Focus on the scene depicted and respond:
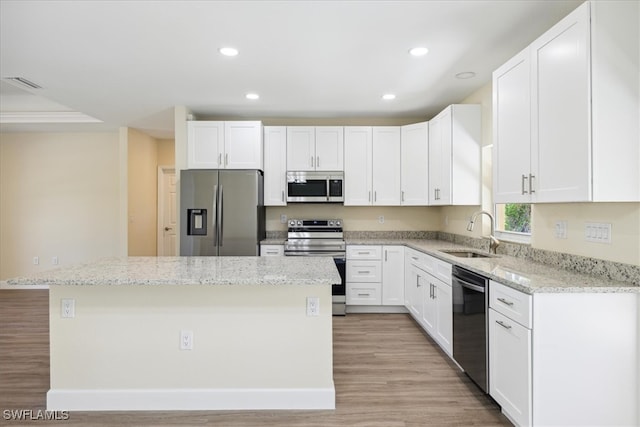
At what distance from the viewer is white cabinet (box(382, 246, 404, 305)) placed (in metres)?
4.42

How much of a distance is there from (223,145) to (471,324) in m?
3.36

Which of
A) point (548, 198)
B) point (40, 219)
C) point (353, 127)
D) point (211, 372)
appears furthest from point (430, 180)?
point (40, 219)

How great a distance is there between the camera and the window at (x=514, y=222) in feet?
10.3

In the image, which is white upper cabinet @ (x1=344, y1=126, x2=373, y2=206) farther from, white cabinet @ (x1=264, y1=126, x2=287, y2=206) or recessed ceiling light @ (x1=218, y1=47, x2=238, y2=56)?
recessed ceiling light @ (x1=218, y1=47, x2=238, y2=56)

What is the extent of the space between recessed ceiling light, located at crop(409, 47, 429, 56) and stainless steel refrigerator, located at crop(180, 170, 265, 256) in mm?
2212

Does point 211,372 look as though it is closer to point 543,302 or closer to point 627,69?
point 543,302

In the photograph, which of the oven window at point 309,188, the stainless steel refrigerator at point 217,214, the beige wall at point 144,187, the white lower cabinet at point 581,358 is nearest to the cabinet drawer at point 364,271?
the oven window at point 309,188

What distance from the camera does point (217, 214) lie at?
419 centimetres

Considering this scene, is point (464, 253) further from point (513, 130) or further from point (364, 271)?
point (513, 130)

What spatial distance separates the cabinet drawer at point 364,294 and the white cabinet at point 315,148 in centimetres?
150

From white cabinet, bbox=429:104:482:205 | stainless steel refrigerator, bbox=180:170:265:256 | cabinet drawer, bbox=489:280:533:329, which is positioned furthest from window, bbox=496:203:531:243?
stainless steel refrigerator, bbox=180:170:265:256

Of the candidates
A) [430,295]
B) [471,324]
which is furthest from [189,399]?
[430,295]

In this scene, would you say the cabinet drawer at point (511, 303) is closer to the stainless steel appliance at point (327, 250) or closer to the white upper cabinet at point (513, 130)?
the white upper cabinet at point (513, 130)

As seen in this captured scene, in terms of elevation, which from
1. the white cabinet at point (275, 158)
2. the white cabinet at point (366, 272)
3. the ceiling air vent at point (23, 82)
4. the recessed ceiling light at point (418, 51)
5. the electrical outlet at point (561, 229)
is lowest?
the white cabinet at point (366, 272)
